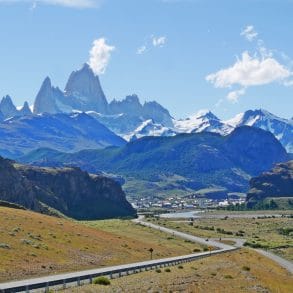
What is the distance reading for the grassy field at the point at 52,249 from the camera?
72.8 m

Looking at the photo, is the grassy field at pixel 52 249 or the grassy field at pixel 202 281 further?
the grassy field at pixel 52 249

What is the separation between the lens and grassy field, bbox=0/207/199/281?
72.8 metres

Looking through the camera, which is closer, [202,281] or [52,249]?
[202,281]

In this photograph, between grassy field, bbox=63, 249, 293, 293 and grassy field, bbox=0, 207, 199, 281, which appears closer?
grassy field, bbox=63, 249, 293, 293

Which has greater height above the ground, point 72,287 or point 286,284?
point 72,287

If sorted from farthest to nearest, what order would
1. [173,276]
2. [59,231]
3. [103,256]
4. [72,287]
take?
[59,231], [103,256], [173,276], [72,287]

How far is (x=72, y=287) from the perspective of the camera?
173 ft

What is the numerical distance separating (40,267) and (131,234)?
331ft

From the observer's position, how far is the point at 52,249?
88.2 metres

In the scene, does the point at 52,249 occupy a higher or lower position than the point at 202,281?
higher

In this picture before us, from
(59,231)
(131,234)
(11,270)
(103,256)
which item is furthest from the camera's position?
(131,234)

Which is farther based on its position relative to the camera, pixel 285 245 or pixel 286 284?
pixel 285 245

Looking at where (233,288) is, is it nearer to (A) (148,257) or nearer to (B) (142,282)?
(B) (142,282)

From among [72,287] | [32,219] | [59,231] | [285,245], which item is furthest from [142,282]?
[285,245]
